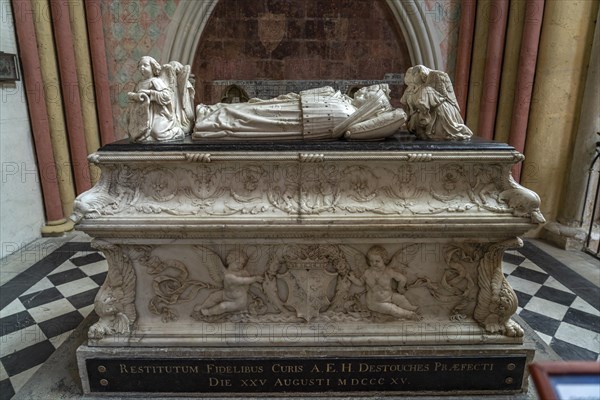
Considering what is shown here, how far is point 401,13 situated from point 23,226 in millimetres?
4679

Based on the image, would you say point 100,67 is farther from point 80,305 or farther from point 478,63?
point 478,63

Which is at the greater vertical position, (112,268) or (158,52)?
(158,52)

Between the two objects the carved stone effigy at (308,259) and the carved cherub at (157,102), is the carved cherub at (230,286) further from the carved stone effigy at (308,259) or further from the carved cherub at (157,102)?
the carved cherub at (157,102)

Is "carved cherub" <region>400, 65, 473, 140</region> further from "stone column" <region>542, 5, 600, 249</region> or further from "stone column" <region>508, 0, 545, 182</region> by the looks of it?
"stone column" <region>542, 5, 600, 249</region>

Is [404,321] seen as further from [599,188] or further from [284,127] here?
[599,188]

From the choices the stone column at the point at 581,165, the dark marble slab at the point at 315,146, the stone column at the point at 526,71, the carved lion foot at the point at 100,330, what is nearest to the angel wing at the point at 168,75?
the dark marble slab at the point at 315,146

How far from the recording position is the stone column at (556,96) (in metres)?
3.94

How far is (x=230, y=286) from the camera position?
2.11 meters

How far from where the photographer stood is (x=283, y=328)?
2170mm

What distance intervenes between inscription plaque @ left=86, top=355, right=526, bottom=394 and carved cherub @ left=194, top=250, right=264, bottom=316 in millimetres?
256

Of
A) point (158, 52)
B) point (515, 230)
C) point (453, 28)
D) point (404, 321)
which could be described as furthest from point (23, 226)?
point (453, 28)

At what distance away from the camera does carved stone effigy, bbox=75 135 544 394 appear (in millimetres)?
2045

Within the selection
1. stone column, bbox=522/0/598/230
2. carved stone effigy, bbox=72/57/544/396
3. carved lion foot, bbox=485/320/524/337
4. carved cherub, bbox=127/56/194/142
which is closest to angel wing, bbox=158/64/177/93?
carved cherub, bbox=127/56/194/142

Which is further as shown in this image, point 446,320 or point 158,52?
point 158,52
